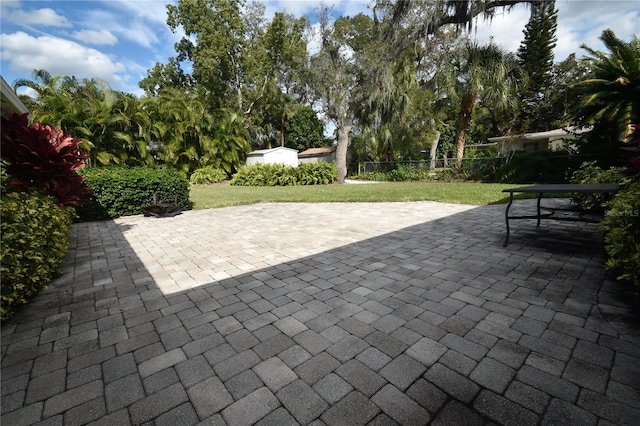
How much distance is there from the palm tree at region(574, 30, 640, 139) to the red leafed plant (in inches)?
546

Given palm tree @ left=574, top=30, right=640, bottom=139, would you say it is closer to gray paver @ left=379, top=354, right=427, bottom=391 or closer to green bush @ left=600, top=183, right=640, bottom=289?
green bush @ left=600, top=183, right=640, bottom=289

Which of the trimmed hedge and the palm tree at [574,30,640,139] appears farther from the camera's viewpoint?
the trimmed hedge

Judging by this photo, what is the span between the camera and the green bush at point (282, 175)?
53.6ft

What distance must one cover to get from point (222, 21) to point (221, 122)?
11.0m

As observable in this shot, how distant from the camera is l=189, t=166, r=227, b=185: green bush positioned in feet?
57.1

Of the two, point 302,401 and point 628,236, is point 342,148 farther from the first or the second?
point 302,401

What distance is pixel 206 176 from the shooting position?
693 inches

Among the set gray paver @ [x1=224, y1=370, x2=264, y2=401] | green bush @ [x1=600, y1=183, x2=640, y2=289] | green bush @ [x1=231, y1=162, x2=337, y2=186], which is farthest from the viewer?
green bush @ [x1=231, y1=162, x2=337, y2=186]

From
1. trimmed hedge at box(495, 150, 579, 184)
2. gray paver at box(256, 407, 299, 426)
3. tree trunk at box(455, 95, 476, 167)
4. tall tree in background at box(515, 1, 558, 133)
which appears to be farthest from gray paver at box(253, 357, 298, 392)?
tall tree in background at box(515, 1, 558, 133)

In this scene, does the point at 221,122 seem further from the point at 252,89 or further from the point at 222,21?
the point at 222,21

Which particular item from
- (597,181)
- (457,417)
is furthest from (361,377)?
(597,181)

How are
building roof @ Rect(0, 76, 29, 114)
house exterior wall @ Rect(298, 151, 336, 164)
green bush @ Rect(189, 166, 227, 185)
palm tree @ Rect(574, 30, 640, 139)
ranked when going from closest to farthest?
building roof @ Rect(0, 76, 29, 114) < palm tree @ Rect(574, 30, 640, 139) < green bush @ Rect(189, 166, 227, 185) < house exterior wall @ Rect(298, 151, 336, 164)

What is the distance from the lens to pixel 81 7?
633 cm

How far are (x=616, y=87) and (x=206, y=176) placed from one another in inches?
740
